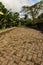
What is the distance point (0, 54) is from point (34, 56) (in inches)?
60.8

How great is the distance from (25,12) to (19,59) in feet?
128

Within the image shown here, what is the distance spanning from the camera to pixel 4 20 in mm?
22047

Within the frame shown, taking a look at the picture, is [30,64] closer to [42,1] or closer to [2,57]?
[2,57]

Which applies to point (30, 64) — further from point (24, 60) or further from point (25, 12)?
point (25, 12)

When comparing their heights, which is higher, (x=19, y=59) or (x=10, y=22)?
(x=19, y=59)

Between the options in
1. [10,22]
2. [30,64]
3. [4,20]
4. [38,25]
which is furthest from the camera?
[38,25]

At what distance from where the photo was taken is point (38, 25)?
30.9 metres

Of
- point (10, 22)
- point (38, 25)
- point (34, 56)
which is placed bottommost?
point (38, 25)

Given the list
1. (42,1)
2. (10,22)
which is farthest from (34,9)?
(10,22)

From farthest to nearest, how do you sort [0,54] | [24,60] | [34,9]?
[34,9], [0,54], [24,60]

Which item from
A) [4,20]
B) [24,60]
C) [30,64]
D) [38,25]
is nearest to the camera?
Answer: [30,64]

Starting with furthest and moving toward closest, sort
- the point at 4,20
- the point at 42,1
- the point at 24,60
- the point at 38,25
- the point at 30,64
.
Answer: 1. the point at 42,1
2. the point at 38,25
3. the point at 4,20
4. the point at 24,60
5. the point at 30,64

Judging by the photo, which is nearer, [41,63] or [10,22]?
[41,63]

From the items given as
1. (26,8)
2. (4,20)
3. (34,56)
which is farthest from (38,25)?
(34,56)
